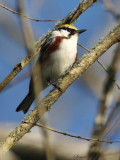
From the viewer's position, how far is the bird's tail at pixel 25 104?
393 cm

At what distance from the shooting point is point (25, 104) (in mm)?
3938

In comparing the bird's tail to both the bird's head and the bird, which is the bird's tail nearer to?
the bird

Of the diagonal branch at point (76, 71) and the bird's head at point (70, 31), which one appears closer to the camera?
the diagonal branch at point (76, 71)

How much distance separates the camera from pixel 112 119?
1438 mm

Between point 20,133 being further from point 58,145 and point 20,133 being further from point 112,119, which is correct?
point 58,145

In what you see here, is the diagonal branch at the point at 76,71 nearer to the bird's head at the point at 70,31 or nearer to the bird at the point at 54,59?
the bird at the point at 54,59

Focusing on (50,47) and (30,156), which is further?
(30,156)

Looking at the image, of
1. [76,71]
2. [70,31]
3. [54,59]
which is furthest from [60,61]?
[76,71]

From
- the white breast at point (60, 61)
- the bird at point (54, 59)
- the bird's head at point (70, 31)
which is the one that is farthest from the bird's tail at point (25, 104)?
the bird's head at point (70, 31)

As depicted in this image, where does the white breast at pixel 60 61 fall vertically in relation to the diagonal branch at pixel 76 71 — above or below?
above

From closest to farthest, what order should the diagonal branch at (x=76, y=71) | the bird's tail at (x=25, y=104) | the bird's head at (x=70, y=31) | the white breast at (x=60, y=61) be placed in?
the diagonal branch at (x=76, y=71)
the white breast at (x=60, y=61)
the bird's tail at (x=25, y=104)
the bird's head at (x=70, y=31)

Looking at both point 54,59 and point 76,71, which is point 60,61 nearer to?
point 54,59

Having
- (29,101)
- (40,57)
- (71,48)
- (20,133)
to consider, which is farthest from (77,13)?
(20,133)

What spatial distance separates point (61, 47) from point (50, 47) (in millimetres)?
156
